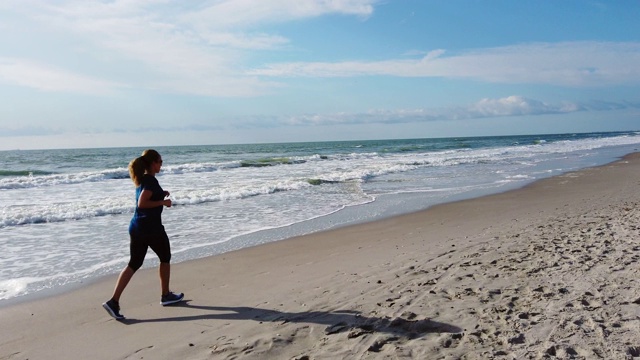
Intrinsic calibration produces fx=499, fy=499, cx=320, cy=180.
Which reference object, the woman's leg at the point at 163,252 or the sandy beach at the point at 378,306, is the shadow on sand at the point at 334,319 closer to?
the sandy beach at the point at 378,306

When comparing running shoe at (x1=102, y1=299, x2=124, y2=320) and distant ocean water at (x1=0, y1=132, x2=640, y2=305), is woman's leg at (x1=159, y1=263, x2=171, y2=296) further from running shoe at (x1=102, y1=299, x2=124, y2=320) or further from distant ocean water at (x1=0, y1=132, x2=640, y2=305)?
distant ocean water at (x1=0, y1=132, x2=640, y2=305)

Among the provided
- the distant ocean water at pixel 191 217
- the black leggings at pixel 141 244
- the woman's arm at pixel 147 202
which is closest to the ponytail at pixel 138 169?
the woman's arm at pixel 147 202

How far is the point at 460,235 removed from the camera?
343 inches

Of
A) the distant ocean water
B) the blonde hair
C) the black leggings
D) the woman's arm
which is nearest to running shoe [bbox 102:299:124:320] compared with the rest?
the black leggings

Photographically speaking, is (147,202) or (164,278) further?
(164,278)

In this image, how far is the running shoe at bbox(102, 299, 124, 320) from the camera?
5.02 m

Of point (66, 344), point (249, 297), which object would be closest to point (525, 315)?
point (249, 297)

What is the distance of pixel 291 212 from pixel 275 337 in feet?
27.8

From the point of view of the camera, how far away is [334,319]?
4551 mm

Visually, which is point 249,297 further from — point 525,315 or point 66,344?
point 525,315


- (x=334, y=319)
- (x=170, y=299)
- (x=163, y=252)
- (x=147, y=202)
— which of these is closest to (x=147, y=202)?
(x=147, y=202)

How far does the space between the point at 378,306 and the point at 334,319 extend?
49 centimetres

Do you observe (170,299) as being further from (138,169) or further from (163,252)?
(138,169)

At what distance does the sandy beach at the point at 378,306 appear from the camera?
384 cm
